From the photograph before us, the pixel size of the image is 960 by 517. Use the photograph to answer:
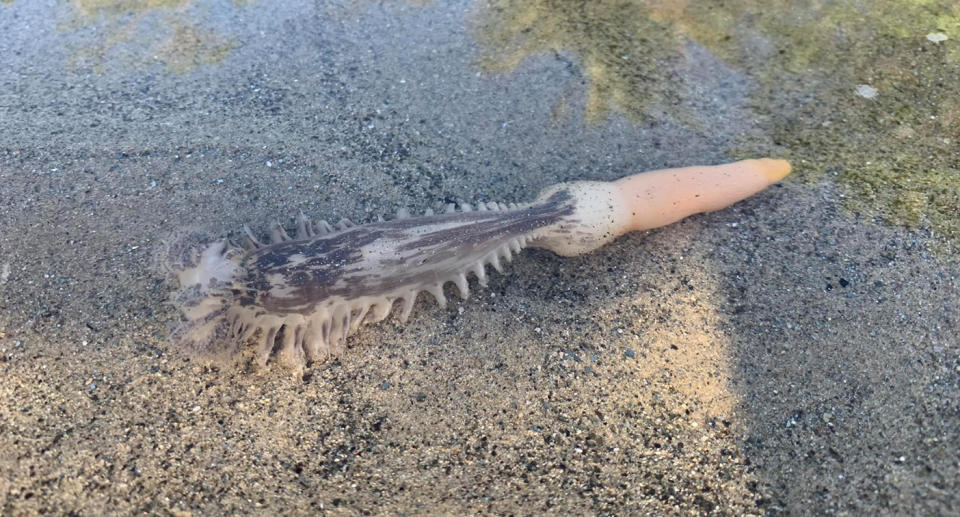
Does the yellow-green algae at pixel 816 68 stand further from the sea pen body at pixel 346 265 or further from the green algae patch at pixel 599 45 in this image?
the sea pen body at pixel 346 265

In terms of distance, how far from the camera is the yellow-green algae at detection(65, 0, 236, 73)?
3779mm

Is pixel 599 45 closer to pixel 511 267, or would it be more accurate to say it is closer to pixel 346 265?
pixel 511 267

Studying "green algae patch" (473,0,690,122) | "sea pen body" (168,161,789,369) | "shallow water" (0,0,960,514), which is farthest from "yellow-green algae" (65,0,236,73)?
"green algae patch" (473,0,690,122)

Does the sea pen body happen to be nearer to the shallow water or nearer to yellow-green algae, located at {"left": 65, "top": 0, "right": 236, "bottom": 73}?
the shallow water

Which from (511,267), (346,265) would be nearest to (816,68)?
(511,267)

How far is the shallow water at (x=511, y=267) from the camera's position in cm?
229

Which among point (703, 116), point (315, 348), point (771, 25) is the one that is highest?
point (771, 25)

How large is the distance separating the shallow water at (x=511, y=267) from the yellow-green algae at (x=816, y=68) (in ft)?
0.06

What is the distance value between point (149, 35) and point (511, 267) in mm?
2795

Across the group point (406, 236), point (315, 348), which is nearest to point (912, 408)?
point (406, 236)

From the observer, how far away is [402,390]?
2566 mm

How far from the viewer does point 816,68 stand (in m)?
3.82

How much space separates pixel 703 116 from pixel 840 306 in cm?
139

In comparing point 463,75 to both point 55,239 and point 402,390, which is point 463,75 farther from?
point 55,239
